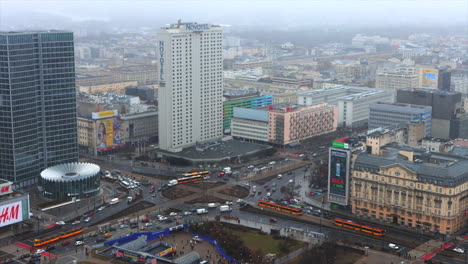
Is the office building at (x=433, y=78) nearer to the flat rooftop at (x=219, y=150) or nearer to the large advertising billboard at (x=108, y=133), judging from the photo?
the flat rooftop at (x=219, y=150)

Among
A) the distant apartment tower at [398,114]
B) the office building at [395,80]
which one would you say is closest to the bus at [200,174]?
the distant apartment tower at [398,114]

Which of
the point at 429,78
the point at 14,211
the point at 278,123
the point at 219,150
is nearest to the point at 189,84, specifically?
the point at 219,150

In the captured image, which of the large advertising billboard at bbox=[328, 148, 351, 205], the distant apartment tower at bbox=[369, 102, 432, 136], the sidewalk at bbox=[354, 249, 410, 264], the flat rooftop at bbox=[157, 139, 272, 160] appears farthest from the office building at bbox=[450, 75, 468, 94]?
the sidewalk at bbox=[354, 249, 410, 264]

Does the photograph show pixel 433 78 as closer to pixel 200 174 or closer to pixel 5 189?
pixel 200 174

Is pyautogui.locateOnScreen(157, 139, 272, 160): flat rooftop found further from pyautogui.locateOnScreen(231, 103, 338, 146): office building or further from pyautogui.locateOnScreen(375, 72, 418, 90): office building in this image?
pyautogui.locateOnScreen(375, 72, 418, 90): office building

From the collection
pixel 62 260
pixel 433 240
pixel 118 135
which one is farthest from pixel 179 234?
pixel 118 135

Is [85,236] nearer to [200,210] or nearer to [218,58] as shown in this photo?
[200,210]
